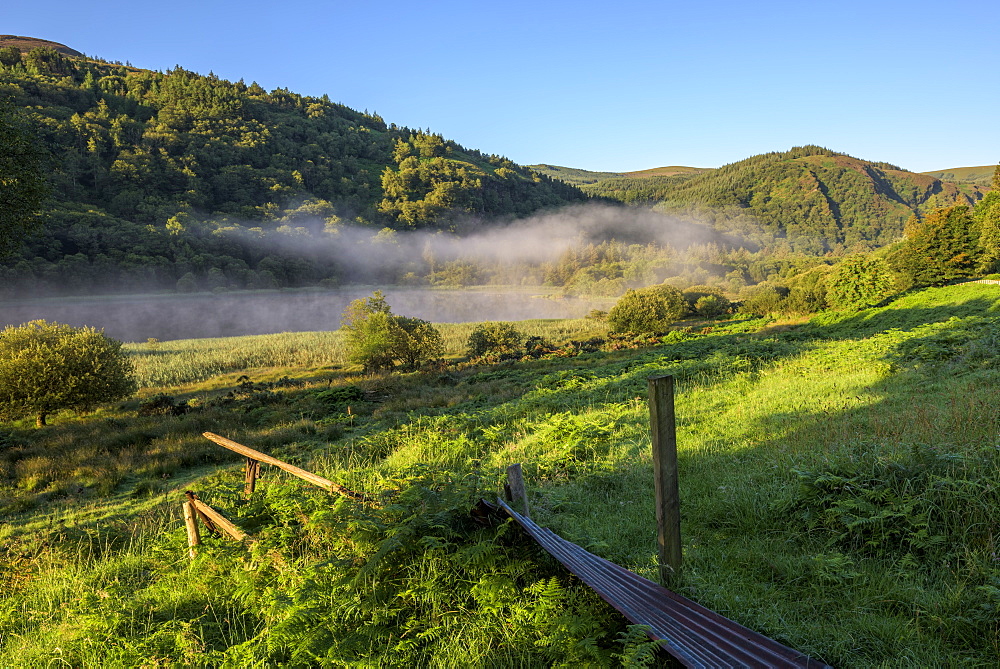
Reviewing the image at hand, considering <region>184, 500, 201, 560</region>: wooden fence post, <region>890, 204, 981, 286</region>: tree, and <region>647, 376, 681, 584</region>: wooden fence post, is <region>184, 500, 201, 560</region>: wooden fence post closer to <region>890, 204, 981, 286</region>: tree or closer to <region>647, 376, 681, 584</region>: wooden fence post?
<region>647, 376, 681, 584</region>: wooden fence post

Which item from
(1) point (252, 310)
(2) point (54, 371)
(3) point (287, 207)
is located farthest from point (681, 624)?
(3) point (287, 207)

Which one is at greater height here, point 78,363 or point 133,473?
point 78,363

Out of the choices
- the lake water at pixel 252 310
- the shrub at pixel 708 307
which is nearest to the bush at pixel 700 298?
the shrub at pixel 708 307

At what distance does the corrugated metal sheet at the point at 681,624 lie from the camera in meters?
2.33

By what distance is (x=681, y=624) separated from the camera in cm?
265

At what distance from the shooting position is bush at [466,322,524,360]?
124 ft

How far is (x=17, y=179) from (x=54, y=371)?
7192 mm

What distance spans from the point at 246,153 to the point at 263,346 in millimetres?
113003

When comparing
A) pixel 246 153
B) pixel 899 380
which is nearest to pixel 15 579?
pixel 899 380

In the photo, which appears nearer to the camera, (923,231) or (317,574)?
(317,574)

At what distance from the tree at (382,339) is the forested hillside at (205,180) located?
177 feet

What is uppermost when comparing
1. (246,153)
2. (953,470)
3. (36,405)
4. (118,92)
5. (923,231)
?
(118,92)

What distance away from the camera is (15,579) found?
5434 mm

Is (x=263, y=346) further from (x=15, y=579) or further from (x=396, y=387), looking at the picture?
(x=15, y=579)
